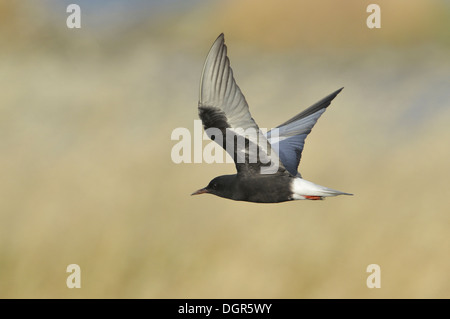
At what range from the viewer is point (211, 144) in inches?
192

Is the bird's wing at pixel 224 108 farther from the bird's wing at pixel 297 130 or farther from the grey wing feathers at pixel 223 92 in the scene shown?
the bird's wing at pixel 297 130

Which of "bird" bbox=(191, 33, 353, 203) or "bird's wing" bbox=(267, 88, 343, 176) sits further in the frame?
"bird's wing" bbox=(267, 88, 343, 176)

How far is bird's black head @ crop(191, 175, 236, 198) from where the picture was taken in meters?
4.95

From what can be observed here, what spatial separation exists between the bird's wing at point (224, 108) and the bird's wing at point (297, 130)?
0.77 m

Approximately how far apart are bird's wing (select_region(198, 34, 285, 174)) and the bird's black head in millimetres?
386

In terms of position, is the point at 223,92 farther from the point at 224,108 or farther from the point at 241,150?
the point at 241,150

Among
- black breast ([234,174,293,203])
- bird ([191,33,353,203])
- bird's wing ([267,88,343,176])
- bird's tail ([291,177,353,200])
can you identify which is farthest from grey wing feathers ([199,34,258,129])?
bird's wing ([267,88,343,176])

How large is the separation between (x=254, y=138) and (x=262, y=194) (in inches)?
18.1

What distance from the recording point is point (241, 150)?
15.4ft

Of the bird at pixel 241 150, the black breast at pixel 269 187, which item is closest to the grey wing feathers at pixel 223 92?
the bird at pixel 241 150

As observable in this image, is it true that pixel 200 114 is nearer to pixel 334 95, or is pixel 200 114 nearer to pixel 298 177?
pixel 298 177

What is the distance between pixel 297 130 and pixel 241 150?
0.99 metres

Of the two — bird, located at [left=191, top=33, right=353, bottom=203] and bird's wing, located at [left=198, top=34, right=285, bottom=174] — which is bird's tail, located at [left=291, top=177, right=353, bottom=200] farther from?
bird's wing, located at [left=198, top=34, right=285, bottom=174]

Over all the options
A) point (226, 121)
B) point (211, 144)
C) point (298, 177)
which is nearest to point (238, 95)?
point (226, 121)
